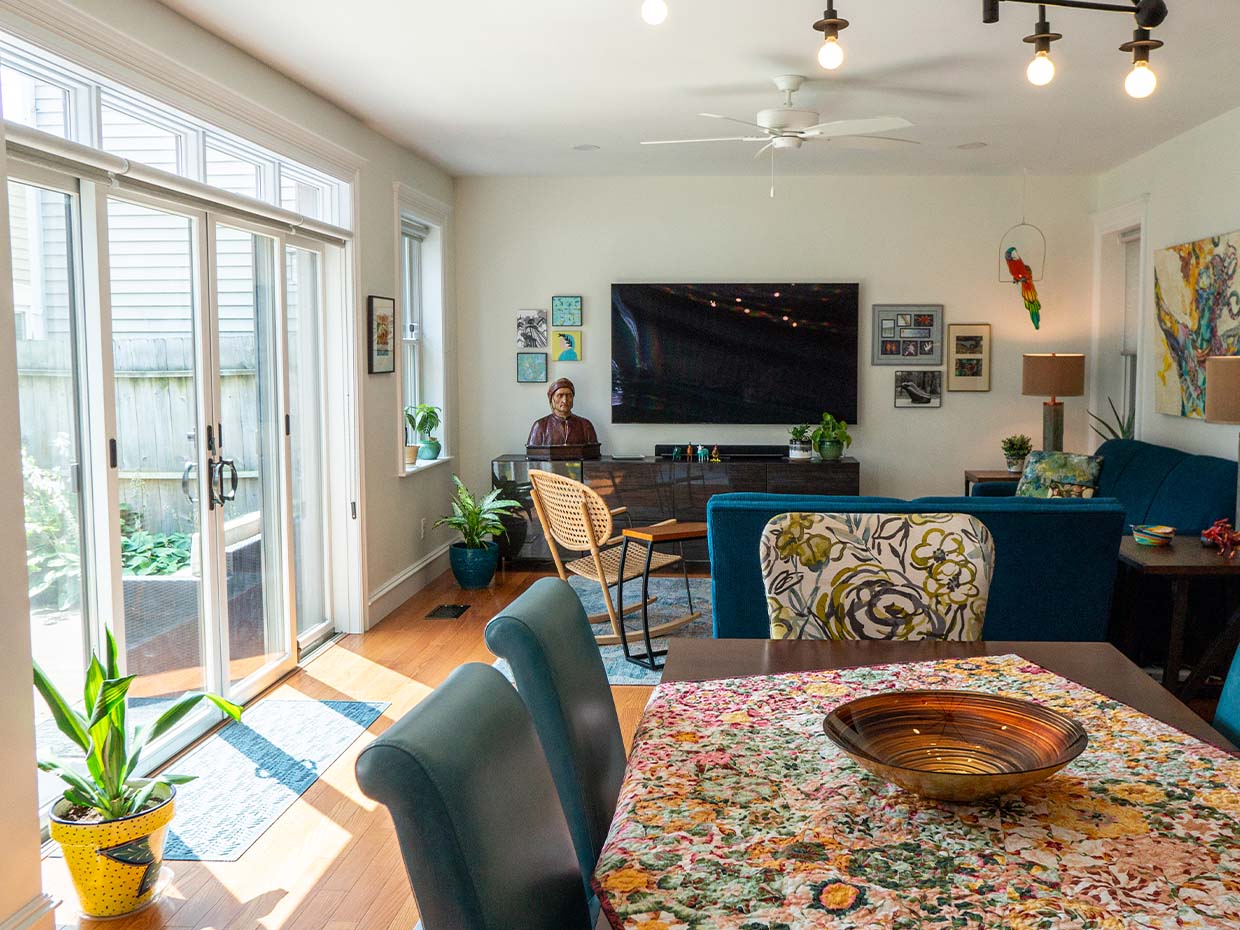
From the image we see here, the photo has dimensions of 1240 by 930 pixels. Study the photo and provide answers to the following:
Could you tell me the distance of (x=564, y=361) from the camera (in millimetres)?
7309

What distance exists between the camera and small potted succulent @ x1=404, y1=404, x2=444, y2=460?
647cm

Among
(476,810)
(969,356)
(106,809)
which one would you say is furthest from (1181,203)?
(476,810)

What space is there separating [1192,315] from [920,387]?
1.96m

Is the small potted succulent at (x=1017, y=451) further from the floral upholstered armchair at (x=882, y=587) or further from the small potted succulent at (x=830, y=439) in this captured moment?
the floral upholstered armchair at (x=882, y=587)

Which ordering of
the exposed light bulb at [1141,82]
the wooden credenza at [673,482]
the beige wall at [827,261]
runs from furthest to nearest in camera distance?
1. the beige wall at [827,261]
2. the wooden credenza at [673,482]
3. the exposed light bulb at [1141,82]

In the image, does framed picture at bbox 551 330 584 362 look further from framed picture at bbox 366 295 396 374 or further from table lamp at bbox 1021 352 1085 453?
table lamp at bbox 1021 352 1085 453

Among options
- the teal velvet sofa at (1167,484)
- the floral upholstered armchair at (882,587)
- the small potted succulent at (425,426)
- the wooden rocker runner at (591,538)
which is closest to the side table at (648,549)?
the wooden rocker runner at (591,538)

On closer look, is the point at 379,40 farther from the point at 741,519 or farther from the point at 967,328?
the point at 967,328

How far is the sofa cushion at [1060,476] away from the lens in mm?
5914

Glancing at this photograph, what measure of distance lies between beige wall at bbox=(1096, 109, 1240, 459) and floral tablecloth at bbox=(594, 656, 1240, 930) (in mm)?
4347

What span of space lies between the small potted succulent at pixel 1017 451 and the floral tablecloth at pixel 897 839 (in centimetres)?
545

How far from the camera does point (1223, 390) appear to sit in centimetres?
421

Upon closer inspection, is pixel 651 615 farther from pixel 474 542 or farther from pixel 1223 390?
pixel 1223 390

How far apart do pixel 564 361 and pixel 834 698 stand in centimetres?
568
